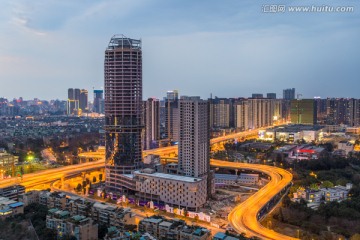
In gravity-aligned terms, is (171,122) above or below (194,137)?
below

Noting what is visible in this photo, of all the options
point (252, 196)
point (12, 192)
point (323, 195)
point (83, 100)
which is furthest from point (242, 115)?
point (83, 100)

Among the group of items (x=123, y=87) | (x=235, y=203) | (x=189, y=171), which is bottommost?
(x=235, y=203)

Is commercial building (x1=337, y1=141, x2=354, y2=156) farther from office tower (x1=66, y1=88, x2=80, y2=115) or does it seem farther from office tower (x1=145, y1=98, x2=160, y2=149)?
office tower (x1=66, y1=88, x2=80, y2=115)

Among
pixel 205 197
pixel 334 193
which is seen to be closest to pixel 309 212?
pixel 334 193

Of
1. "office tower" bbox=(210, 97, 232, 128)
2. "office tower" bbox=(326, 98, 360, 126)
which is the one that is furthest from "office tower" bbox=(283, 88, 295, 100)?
"office tower" bbox=(210, 97, 232, 128)

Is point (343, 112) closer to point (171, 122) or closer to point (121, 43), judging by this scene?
point (171, 122)

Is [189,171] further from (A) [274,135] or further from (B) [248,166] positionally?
(A) [274,135]
